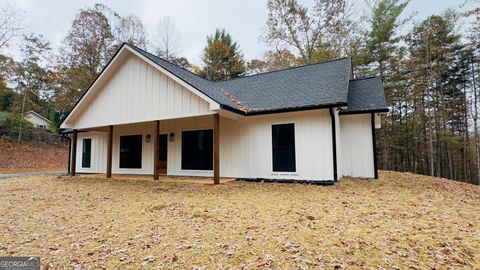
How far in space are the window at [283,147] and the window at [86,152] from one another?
419 inches

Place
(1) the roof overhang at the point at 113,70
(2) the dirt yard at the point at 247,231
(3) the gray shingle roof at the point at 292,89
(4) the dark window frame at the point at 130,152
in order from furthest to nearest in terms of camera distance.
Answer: (4) the dark window frame at the point at 130,152, (3) the gray shingle roof at the point at 292,89, (1) the roof overhang at the point at 113,70, (2) the dirt yard at the point at 247,231

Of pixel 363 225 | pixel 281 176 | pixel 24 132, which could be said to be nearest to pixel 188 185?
pixel 281 176

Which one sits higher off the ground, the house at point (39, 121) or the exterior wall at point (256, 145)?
the house at point (39, 121)

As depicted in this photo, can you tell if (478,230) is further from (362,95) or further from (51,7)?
(51,7)

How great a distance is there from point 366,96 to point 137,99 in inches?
363

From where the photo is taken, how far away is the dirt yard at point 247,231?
2.68 metres

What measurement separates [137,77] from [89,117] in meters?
3.33

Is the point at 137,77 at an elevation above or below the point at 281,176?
above

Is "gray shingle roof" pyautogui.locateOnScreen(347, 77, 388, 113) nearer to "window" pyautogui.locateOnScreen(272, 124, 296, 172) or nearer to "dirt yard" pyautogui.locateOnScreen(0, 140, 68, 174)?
"window" pyautogui.locateOnScreen(272, 124, 296, 172)

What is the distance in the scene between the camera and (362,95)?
33.0 ft

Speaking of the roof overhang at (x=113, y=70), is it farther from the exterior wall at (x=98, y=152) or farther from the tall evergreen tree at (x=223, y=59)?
the tall evergreen tree at (x=223, y=59)

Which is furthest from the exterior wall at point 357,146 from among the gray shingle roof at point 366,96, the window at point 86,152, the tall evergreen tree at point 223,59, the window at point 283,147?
the tall evergreen tree at point 223,59

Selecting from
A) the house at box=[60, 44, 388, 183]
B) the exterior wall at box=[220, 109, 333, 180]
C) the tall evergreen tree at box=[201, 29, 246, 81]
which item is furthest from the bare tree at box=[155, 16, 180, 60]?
the exterior wall at box=[220, 109, 333, 180]

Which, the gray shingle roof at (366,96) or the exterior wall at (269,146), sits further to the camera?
the gray shingle roof at (366,96)
